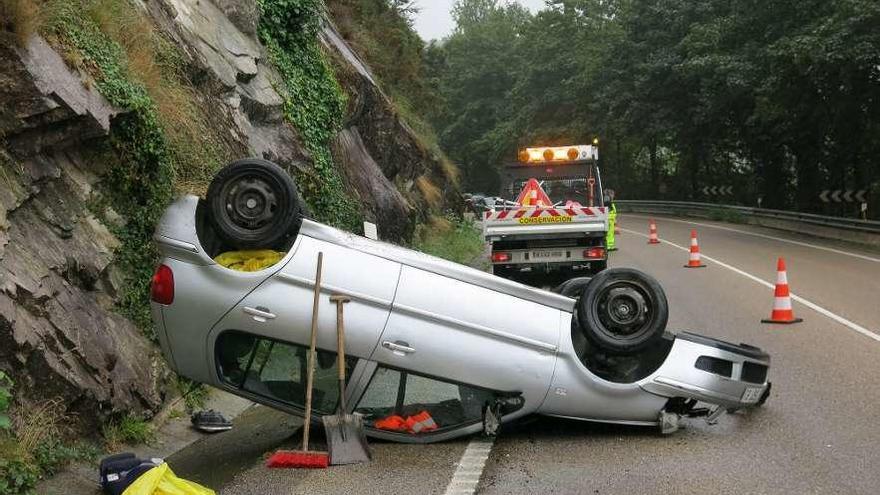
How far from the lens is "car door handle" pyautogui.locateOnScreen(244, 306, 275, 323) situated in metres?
6.37

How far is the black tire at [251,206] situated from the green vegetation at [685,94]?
2253 centimetres

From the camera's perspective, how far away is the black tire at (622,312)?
6781 mm

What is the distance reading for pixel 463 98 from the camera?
8781 centimetres

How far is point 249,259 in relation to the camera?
6.62m

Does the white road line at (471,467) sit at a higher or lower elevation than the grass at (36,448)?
lower

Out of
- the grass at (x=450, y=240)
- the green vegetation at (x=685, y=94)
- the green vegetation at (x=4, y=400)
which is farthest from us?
the green vegetation at (x=685, y=94)

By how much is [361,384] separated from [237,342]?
854 millimetres

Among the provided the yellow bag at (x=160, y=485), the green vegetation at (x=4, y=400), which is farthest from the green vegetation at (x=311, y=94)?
the yellow bag at (x=160, y=485)

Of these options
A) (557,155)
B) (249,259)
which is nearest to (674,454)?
(249,259)

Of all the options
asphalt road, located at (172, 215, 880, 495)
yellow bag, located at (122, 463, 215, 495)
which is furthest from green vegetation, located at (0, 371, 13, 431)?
asphalt road, located at (172, 215, 880, 495)

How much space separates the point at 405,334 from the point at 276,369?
0.94m

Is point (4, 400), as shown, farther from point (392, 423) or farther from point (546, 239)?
point (546, 239)

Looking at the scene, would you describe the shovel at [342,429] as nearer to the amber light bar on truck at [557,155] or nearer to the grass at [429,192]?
the amber light bar on truck at [557,155]

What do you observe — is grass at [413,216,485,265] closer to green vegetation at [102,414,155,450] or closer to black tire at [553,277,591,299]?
black tire at [553,277,591,299]
